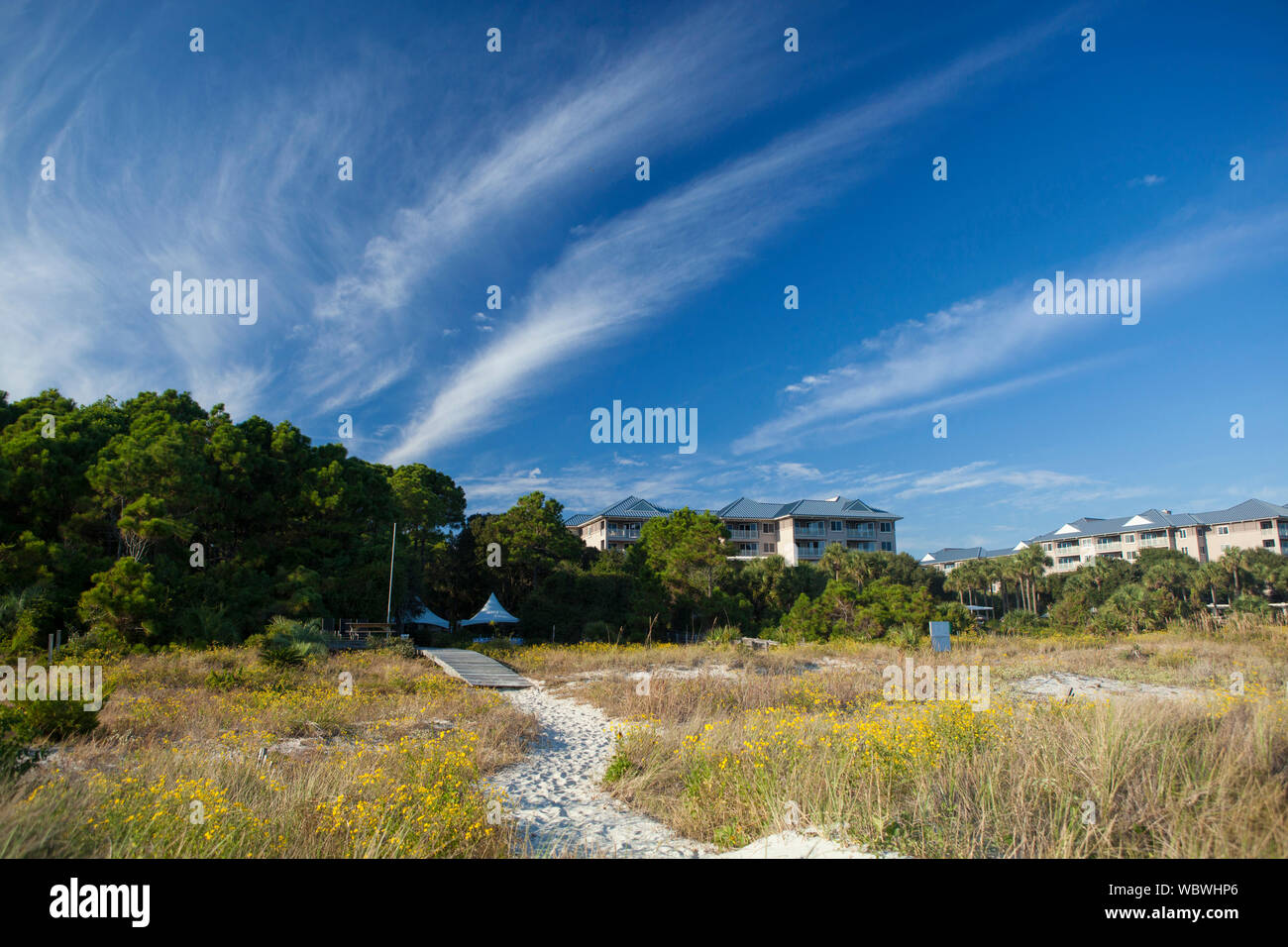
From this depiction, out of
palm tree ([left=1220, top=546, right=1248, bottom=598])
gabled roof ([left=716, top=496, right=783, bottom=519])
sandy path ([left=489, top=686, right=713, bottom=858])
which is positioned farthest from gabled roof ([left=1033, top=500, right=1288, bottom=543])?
sandy path ([left=489, top=686, right=713, bottom=858])

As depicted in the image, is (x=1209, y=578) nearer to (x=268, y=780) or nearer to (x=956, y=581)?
(x=956, y=581)

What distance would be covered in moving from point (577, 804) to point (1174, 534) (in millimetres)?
83422

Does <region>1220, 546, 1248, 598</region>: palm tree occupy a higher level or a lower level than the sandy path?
lower

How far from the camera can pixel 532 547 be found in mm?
38812

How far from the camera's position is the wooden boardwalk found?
681 inches

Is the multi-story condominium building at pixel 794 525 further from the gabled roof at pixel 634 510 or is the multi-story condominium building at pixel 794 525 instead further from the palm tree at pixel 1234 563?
the palm tree at pixel 1234 563

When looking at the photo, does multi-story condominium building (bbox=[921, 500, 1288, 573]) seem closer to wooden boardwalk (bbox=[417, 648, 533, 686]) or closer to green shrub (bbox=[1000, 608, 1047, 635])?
green shrub (bbox=[1000, 608, 1047, 635])

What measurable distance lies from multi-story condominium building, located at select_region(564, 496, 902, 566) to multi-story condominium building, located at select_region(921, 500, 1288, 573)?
14.3 metres

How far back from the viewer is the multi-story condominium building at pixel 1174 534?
62625 millimetres

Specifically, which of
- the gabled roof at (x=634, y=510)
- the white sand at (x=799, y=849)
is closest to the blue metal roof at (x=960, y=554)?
the gabled roof at (x=634, y=510)

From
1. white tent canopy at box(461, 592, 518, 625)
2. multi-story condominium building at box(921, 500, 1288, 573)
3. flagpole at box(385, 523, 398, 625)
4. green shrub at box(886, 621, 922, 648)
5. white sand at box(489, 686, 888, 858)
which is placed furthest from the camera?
multi-story condominium building at box(921, 500, 1288, 573)

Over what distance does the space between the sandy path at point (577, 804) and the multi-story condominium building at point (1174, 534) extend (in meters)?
62.6
